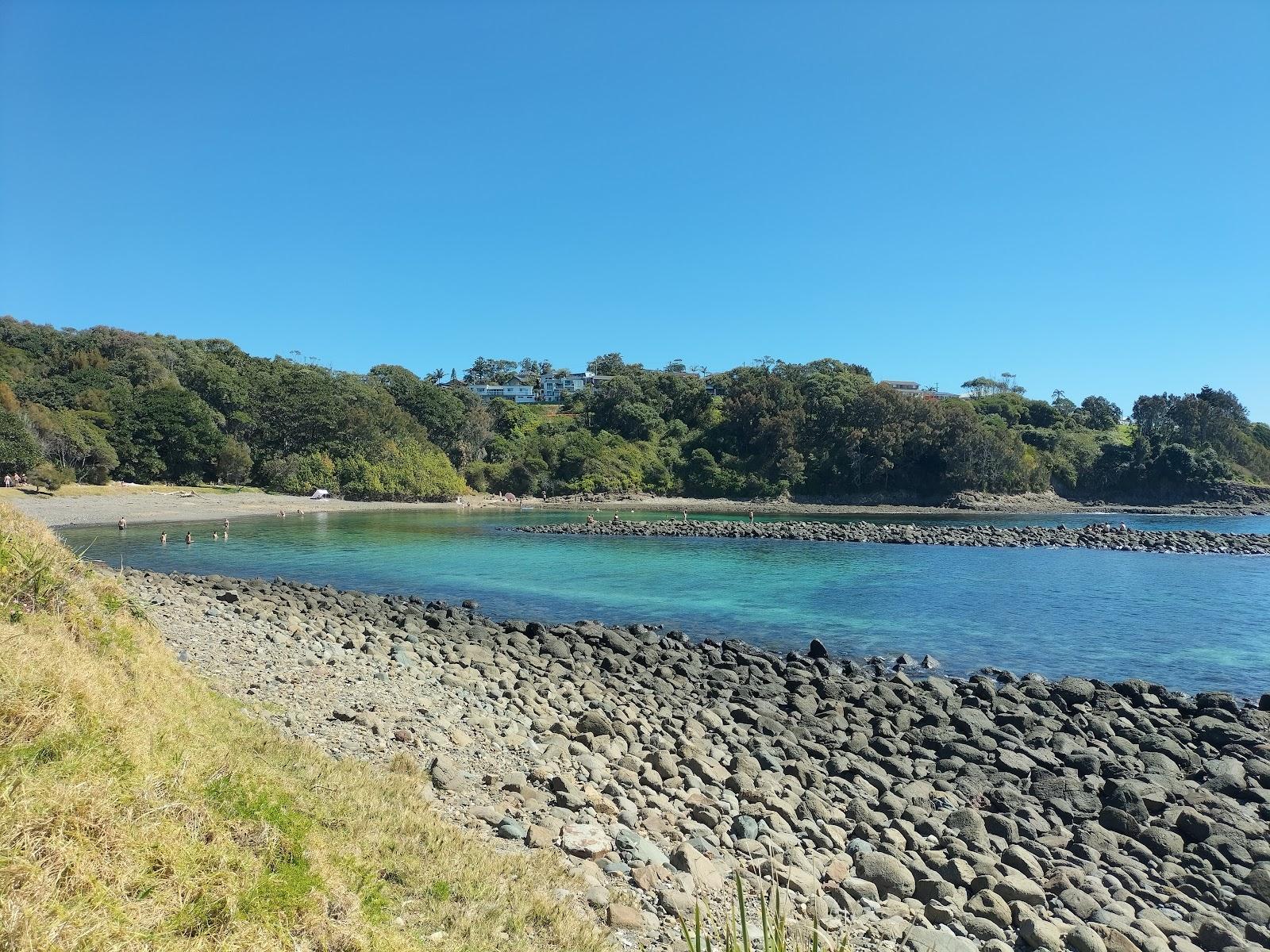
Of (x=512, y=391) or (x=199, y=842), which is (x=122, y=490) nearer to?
(x=199, y=842)

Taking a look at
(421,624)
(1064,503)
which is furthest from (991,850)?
(1064,503)

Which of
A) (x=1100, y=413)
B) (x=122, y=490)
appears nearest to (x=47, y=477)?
(x=122, y=490)

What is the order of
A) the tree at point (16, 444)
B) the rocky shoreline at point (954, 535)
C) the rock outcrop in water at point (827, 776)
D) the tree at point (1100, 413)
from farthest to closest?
the tree at point (1100, 413), the tree at point (16, 444), the rocky shoreline at point (954, 535), the rock outcrop in water at point (827, 776)

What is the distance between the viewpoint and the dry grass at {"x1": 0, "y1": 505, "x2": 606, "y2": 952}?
3.13 metres

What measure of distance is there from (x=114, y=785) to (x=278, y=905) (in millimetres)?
1132

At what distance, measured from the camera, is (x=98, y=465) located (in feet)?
170

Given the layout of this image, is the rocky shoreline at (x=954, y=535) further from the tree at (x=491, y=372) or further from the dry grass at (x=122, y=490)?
the tree at (x=491, y=372)

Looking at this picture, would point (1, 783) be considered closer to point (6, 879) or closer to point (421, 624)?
point (6, 879)

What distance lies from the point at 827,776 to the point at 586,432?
81.2 m

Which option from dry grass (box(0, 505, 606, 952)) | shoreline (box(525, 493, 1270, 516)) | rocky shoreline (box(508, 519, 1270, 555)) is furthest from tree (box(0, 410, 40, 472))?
dry grass (box(0, 505, 606, 952))

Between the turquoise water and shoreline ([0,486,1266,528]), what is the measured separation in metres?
6.52

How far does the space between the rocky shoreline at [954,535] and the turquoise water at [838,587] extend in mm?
2691

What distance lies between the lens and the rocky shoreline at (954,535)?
4122cm

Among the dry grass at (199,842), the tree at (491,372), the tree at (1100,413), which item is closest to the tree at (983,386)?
the tree at (1100,413)
